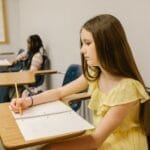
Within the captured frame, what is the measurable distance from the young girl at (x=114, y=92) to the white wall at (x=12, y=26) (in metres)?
4.64

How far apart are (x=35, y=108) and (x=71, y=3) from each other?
71.0 inches

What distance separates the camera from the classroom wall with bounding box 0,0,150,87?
1.84 m

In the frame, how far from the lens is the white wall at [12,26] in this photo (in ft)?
18.3

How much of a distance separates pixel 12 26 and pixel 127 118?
4771 millimetres

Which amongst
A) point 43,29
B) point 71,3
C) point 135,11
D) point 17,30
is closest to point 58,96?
point 135,11

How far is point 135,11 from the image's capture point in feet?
6.16

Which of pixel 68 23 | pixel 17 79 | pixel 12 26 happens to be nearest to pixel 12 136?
pixel 17 79

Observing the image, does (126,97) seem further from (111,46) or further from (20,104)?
(20,104)

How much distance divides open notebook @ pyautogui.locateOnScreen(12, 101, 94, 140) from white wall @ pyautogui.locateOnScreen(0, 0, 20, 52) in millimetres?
4450

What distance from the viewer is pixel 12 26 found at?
5641 mm

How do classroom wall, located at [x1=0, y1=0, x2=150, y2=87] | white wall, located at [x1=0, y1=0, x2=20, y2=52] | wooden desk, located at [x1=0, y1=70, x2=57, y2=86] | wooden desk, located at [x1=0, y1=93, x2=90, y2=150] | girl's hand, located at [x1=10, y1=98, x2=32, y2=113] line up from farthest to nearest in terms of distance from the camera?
white wall, located at [x1=0, y1=0, x2=20, y2=52]
wooden desk, located at [x1=0, y1=70, x2=57, y2=86]
classroom wall, located at [x1=0, y1=0, x2=150, y2=87]
girl's hand, located at [x1=10, y1=98, x2=32, y2=113]
wooden desk, located at [x1=0, y1=93, x2=90, y2=150]

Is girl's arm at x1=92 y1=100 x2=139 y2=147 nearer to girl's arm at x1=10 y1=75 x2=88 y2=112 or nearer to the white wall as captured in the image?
girl's arm at x1=10 y1=75 x2=88 y2=112

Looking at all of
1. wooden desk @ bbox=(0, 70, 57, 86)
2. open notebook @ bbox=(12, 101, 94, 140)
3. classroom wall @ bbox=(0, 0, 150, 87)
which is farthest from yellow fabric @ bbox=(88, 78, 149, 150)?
wooden desk @ bbox=(0, 70, 57, 86)

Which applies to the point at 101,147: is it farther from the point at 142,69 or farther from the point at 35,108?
the point at 142,69
